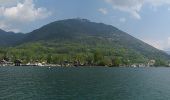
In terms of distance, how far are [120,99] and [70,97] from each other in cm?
1271

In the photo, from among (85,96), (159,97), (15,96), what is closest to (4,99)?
(15,96)

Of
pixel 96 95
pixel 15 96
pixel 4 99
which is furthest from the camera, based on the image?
pixel 96 95

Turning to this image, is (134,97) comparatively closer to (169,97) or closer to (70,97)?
(169,97)

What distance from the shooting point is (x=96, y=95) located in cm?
8856

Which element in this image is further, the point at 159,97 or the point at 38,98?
the point at 159,97

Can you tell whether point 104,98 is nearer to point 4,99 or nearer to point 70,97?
point 70,97

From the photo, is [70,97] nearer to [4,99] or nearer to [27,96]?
[27,96]

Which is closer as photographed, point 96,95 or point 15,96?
point 15,96

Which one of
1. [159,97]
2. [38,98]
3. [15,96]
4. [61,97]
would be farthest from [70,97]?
[159,97]

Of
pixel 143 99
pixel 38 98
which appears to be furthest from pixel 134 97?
pixel 38 98

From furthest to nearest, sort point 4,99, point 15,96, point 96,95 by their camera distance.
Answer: point 96,95
point 15,96
point 4,99

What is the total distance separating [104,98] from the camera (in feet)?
274

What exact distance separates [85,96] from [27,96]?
14.9 meters

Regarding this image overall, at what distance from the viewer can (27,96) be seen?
8338 centimetres
